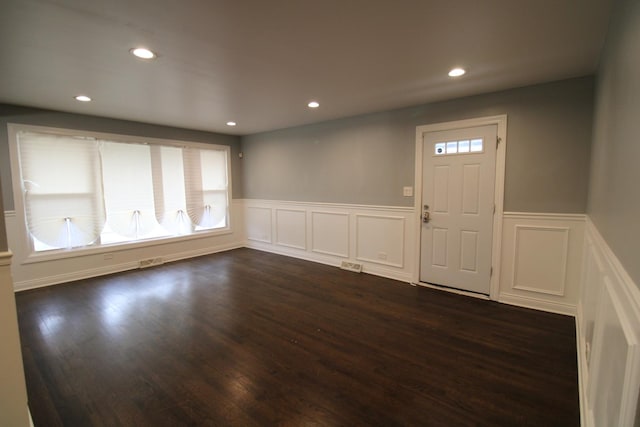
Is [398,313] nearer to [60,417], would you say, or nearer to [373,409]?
[373,409]

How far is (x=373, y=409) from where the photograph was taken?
1828 mm

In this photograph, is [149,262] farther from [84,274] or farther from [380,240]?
[380,240]

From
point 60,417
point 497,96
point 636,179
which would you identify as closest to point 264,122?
point 497,96

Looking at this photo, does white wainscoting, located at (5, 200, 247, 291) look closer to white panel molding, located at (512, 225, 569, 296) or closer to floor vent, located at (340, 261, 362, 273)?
floor vent, located at (340, 261, 362, 273)

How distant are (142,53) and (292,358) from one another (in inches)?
108

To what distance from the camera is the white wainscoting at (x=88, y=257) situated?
3.88 m

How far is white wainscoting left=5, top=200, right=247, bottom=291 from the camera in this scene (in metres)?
3.88

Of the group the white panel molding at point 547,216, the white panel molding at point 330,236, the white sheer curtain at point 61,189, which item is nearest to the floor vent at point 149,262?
the white sheer curtain at point 61,189

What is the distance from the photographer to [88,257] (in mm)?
4453

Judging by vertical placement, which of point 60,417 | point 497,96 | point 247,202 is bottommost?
point 60,417

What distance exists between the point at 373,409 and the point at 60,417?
1943 mm

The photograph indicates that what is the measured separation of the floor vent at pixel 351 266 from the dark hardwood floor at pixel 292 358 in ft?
2.38

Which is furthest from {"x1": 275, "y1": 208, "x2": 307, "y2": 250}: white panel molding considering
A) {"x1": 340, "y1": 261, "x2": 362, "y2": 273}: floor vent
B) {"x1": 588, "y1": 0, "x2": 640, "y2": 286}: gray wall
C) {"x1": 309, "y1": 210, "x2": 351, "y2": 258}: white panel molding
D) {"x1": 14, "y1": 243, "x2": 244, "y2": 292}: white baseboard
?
Answer: {"x1": 588, "y1": 0, "x2": 640, "y2": 286}: gray wall

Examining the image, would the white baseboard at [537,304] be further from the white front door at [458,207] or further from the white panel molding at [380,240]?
the white panel molding at [380,240]
